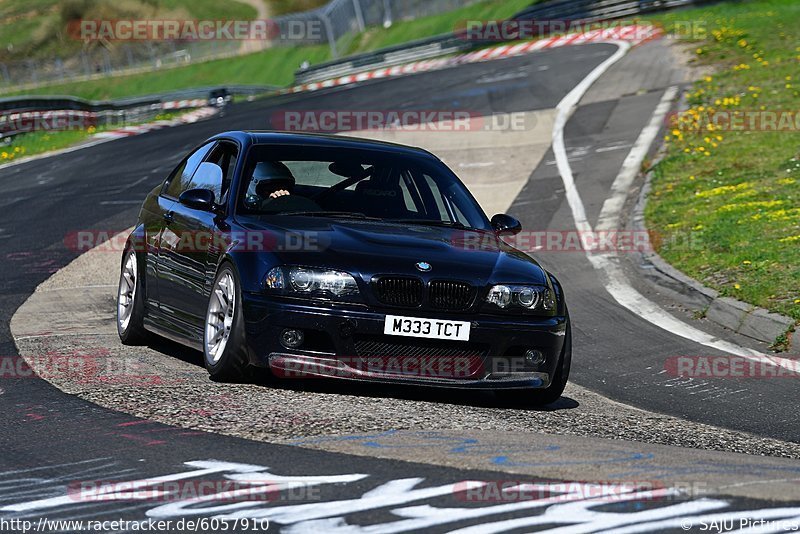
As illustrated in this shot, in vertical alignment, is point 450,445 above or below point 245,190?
below

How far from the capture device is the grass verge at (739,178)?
1223 cm

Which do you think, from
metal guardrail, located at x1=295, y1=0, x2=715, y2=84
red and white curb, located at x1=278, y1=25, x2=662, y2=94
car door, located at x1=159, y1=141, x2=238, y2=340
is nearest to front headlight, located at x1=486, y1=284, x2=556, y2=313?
car door, located at x1=159, y1=141, x2=238, y2=340

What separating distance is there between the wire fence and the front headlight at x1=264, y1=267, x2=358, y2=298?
49984mm

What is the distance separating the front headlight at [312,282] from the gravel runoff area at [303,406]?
0.54 metres

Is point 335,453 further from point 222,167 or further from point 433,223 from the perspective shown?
point 222,167

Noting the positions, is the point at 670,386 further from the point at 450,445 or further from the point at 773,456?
the point at 450,445

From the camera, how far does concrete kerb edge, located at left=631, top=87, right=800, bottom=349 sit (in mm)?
10383

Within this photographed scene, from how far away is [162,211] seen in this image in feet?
30.3

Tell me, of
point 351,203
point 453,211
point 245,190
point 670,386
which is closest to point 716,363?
point 670,386

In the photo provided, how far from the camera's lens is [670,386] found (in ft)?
28.6

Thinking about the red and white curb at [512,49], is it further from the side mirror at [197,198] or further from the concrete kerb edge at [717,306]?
the side mirror at [197,198]

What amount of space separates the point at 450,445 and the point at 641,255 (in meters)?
8.60

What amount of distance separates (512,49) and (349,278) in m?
Result: 32.9

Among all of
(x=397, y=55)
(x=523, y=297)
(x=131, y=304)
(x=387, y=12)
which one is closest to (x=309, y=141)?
(x=131, y=304)
